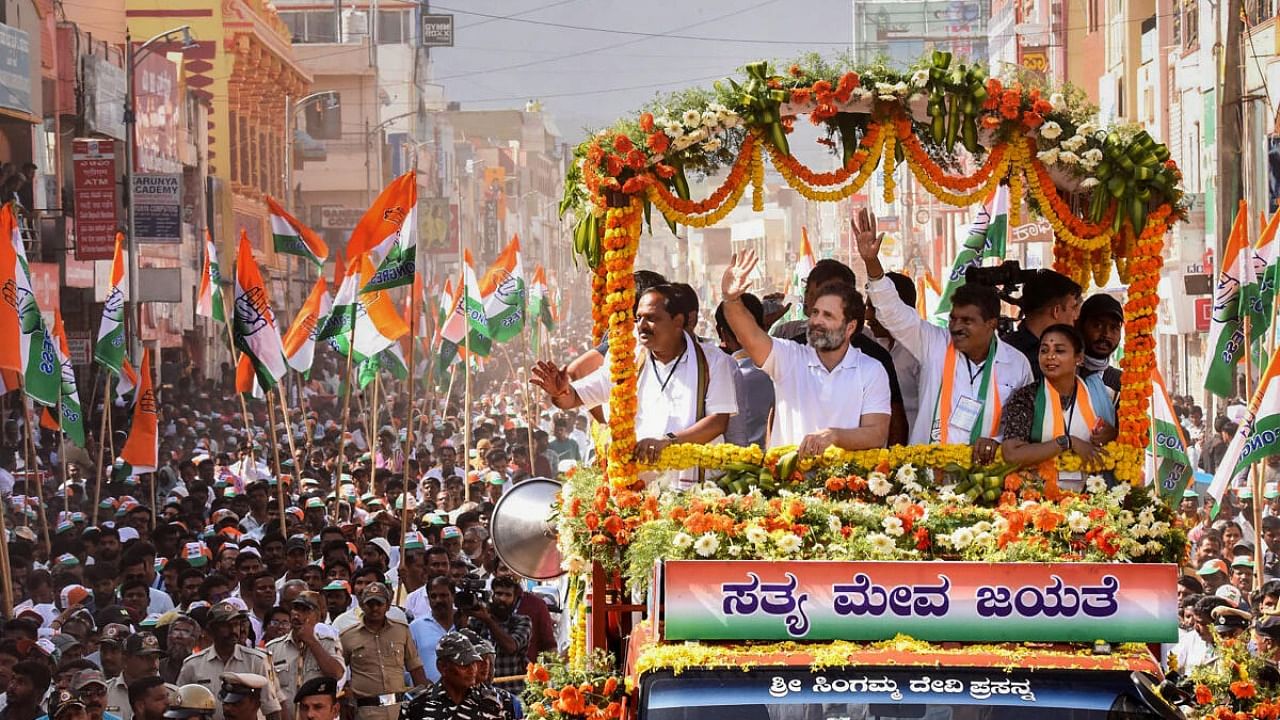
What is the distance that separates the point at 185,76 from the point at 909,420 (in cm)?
4834

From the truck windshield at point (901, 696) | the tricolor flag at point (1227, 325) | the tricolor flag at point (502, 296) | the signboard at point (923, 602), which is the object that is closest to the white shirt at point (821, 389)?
the signboard at point (923, 602)

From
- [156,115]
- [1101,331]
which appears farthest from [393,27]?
[1101,331]

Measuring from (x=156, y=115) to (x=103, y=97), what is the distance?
5.96 m

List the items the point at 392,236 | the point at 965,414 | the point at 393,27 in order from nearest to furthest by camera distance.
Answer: the point at 965,414
the point at 392,236
the point at 393,27

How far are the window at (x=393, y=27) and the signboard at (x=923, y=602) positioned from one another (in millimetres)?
105144

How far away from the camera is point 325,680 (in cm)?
1012

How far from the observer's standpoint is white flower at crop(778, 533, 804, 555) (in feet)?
22.5

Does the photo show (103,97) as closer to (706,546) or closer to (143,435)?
(143,435)

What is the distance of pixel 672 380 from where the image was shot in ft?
28.6

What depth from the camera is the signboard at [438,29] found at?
116 meters

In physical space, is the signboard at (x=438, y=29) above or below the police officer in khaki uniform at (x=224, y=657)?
above

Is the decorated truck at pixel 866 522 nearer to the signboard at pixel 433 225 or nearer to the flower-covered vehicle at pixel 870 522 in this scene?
the flower-covered vehicle at pixel 870 522

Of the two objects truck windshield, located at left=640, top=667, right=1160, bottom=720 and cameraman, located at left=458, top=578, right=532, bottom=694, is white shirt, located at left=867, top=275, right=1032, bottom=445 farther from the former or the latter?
cameraman, located at left=458, top=578, right=532, bottom=694

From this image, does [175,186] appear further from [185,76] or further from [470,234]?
[470,234]
